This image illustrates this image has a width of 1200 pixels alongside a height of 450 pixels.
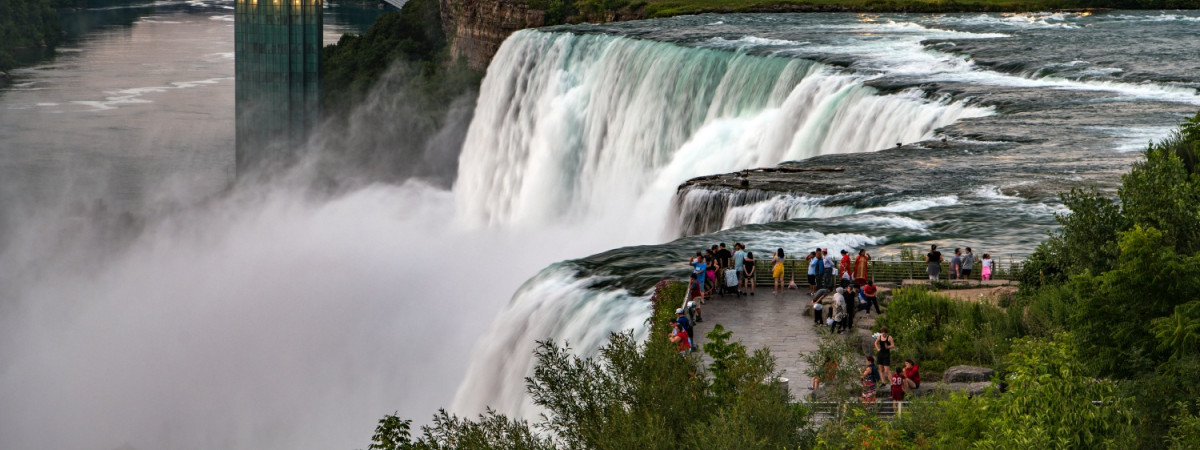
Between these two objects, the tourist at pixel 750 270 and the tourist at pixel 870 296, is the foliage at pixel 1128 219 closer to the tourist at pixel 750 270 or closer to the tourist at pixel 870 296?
the tourist at pixel 870 296

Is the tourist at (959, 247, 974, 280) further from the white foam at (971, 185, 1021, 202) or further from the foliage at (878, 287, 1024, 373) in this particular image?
the white foam at (971, 185, 1021, 202)

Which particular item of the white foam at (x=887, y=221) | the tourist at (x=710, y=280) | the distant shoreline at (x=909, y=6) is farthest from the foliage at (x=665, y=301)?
the distant shoreline at (x=909, y=6)

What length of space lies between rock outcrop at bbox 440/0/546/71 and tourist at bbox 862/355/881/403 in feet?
190

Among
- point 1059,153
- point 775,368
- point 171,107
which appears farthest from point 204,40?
point 775,368

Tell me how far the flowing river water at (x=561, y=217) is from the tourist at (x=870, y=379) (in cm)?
441

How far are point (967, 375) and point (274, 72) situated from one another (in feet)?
213

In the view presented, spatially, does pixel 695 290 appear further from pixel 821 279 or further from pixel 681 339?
pixel 681 339

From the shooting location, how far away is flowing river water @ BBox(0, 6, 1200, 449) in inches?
1117

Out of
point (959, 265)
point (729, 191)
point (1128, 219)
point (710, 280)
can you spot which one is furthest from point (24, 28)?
point (1128, 219)

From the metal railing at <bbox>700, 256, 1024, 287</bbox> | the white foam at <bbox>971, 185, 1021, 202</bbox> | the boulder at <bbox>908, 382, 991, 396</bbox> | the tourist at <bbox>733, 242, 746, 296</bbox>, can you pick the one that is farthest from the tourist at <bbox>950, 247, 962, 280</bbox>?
the boulder at <bbox>908, 382, 991, 396</bbox>

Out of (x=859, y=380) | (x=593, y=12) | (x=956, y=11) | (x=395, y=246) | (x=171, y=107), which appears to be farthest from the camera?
(x=171, y=107)

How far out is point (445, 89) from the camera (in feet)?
286

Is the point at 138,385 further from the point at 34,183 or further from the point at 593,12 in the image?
the point at 34,183

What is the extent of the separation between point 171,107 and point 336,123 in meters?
13.4
